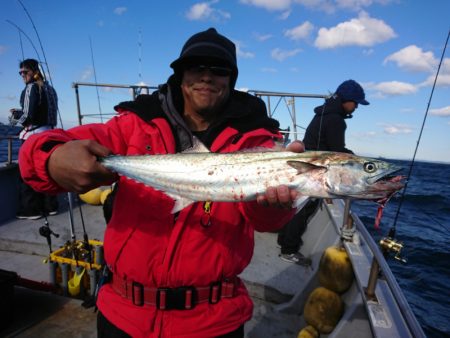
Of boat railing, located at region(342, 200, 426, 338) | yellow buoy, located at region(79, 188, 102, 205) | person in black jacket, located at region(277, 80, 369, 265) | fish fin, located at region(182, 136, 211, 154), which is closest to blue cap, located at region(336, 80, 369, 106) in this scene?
person in black jacket, located at region(277, 80, 369, 265)

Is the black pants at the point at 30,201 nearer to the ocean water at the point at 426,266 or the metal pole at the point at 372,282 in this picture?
the metal pole at the point at 372,282

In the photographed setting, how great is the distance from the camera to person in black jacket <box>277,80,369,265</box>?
6.20 metres

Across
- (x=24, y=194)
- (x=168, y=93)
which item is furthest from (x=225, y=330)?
(x=24, y=194)

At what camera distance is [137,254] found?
7.23 feet

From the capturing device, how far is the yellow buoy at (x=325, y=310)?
3801 mm

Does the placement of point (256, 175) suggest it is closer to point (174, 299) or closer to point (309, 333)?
point (174, 299)

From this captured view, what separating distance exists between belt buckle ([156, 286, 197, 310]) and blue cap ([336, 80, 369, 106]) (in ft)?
19.2

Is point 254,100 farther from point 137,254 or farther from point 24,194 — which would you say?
point 24,194

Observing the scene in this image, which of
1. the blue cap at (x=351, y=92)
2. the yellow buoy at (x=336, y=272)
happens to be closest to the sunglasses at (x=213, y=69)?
the yellow buoy at (x=336, y=272)

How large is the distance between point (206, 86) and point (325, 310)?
3143 millimetres

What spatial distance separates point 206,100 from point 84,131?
1.00m

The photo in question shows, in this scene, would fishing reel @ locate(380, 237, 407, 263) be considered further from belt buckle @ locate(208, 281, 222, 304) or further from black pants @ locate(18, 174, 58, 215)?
black pants @ locate(18, 174, 58, 215)

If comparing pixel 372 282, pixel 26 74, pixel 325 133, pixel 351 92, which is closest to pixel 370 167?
pixel 372 282

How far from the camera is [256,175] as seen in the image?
2.49 metres
